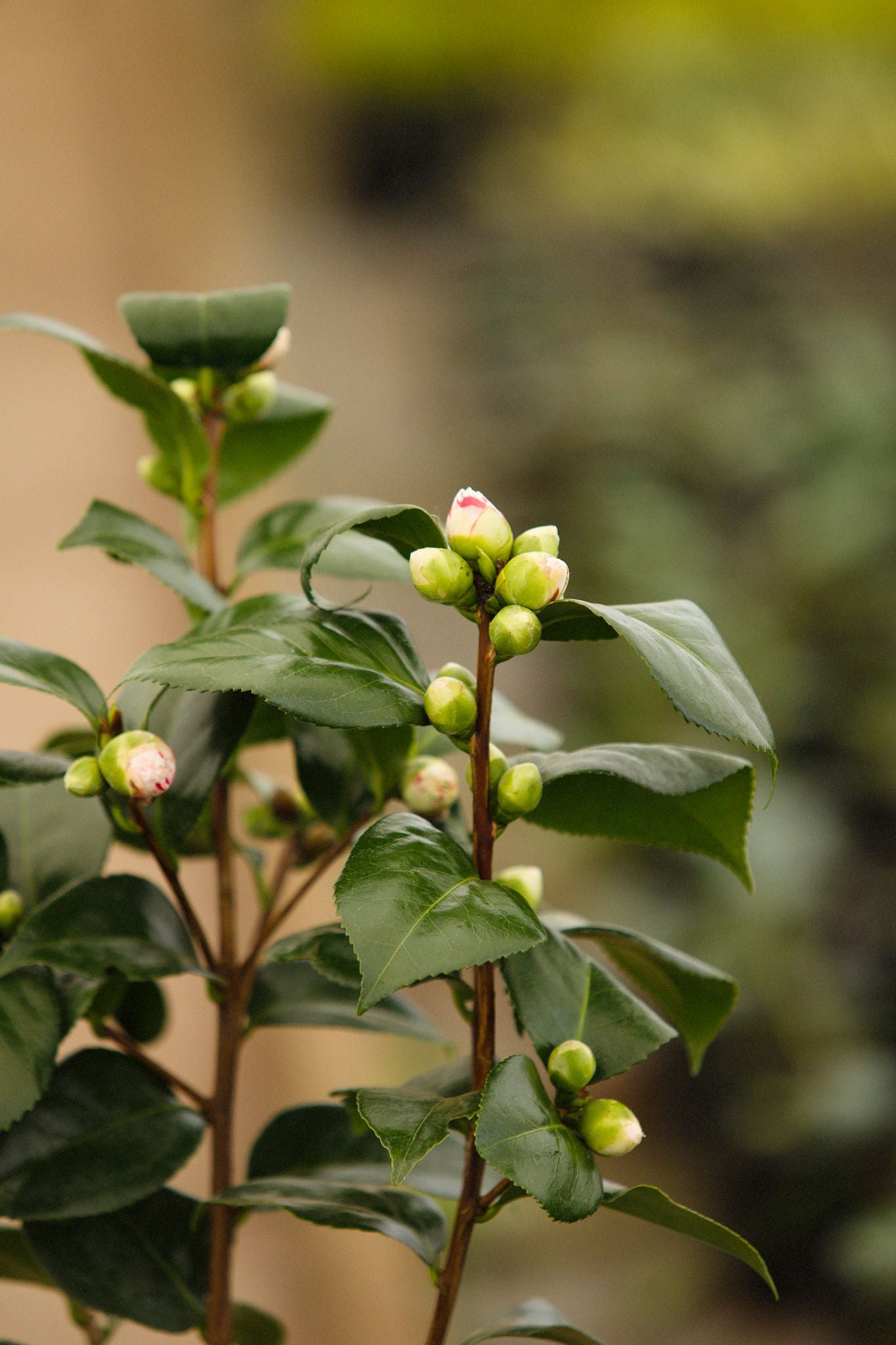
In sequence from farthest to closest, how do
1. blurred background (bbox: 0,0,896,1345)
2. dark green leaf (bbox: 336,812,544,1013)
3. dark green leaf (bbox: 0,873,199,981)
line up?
blurred background (bbox: 0,0,896,1345), dark green leaf (bbox: 0,873,199,981), dark green leaf (bbox: 336,812,544,1013)

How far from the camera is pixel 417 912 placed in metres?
0.30

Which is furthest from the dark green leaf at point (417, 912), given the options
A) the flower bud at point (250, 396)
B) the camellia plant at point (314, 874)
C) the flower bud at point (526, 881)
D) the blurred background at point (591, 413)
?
the blurred background at point (591, 413)

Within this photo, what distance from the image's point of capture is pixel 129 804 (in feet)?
1.25

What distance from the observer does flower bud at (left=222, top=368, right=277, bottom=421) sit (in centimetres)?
49

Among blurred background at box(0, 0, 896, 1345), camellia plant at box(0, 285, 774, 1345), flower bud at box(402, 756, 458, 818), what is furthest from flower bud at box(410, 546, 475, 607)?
blurred background at box(0, 0, 896, 1345)

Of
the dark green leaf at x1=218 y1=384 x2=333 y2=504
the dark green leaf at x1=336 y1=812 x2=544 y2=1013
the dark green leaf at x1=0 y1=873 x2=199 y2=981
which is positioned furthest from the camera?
the dark green leaf at x1=218 y1=384 x2=333 y2=504

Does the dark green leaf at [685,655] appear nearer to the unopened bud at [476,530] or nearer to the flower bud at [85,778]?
the unopened bud at [476,530]

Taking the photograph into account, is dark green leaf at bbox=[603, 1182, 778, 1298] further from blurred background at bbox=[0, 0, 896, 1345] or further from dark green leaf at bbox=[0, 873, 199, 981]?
blurred background at bbox=[0, 0, 896, 1345]

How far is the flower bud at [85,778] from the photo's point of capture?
373 millimetres

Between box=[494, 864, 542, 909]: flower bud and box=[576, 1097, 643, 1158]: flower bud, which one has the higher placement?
box=[494, 864, 542, 909]: flower bud

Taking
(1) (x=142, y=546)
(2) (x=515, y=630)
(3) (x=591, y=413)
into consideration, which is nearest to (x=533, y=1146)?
(2) (x=515, y=630)

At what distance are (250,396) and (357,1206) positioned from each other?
303 millimetres

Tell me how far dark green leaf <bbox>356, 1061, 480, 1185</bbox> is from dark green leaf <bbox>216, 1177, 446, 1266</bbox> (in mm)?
49

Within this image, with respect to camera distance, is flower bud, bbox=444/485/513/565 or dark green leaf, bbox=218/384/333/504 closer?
flower bud, bbox=444/485/513/565
